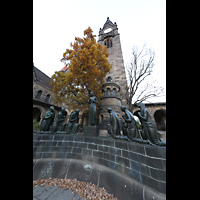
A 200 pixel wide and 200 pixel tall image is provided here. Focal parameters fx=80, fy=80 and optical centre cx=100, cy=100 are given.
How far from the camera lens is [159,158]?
198cm

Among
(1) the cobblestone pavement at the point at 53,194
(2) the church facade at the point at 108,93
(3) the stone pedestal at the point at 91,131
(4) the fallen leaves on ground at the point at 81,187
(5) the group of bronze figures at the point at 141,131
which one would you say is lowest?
(4) the fallen leaves on ground at the point at 81,187

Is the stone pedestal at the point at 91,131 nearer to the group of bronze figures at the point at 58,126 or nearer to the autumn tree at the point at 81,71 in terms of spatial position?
the group of bronze figures at the point at 58,126

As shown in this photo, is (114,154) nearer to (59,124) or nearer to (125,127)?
(125,127)

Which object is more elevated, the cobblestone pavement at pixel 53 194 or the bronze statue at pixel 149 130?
the bronze statue at pixel 149 130

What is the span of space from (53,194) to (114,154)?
1.88 metres

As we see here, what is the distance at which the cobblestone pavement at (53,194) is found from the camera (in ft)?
6.16

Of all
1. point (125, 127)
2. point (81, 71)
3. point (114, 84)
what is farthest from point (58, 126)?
point (114, 84)

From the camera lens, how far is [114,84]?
11047 mm

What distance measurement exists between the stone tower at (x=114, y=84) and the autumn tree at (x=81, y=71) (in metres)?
2.21

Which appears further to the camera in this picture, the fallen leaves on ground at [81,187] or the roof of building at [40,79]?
the roof of building at [40,79]

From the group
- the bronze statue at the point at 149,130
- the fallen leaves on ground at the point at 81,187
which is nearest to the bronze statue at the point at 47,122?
the fallen leaves on ground at the point at 81,187

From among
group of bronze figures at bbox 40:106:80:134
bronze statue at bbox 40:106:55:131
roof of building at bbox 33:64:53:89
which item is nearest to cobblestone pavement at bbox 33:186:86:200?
group of bronze figures at bbox 40:106:80:134
